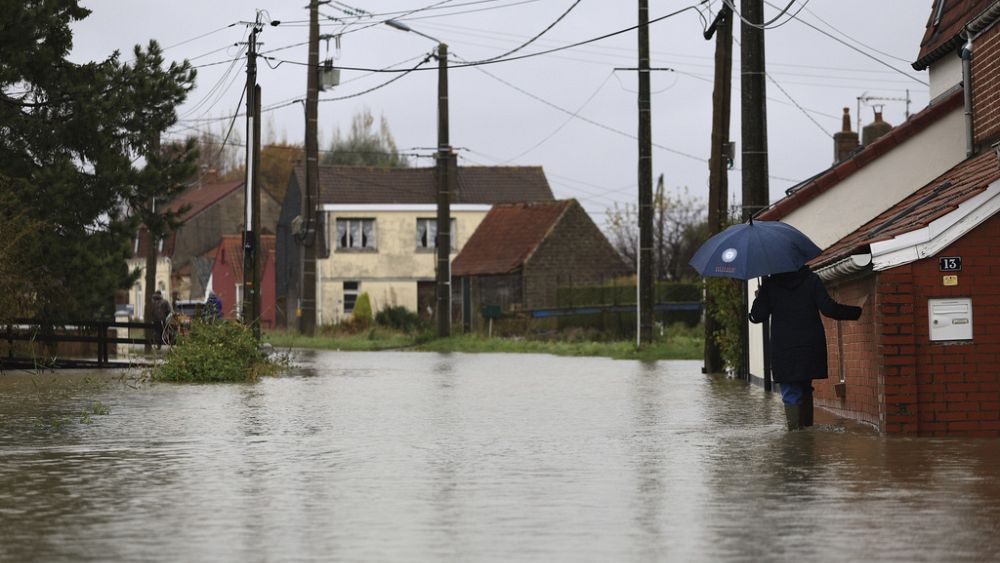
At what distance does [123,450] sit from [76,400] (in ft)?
26.1

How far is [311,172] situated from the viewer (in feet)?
174

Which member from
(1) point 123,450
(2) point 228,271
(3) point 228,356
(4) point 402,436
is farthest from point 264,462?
(2) point 228,271

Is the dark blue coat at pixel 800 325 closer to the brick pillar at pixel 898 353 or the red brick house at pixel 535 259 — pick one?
the brick pillar at pixel 898 353

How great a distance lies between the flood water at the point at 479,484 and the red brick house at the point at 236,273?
61.3 meters

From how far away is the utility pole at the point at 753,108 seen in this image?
77.2 feet

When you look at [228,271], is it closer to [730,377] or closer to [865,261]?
[730,377]

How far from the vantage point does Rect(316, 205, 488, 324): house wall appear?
71.4 metres

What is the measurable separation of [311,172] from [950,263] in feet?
131

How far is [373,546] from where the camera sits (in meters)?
8.45

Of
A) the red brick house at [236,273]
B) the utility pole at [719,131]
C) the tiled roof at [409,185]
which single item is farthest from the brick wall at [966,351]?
the red brick house at [236,273]

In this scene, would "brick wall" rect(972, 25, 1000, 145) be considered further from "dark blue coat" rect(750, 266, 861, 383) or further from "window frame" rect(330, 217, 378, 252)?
"window frame" rect(330, 217, 378, 252)

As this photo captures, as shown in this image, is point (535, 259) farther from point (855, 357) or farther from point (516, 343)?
point (855, 357)

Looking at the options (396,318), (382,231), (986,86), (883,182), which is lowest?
(396,318)

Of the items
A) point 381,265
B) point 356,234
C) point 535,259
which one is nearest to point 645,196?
point 535,259
